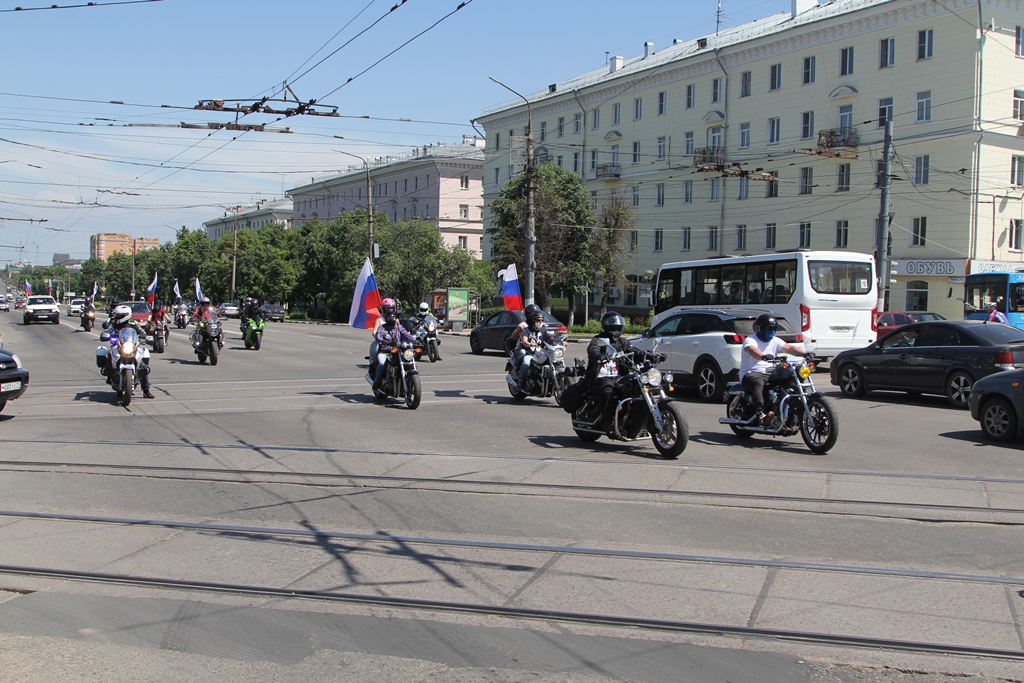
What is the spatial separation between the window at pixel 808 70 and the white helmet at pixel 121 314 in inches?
1730

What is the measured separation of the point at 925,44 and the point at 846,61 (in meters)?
4.65

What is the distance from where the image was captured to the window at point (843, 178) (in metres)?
48.1

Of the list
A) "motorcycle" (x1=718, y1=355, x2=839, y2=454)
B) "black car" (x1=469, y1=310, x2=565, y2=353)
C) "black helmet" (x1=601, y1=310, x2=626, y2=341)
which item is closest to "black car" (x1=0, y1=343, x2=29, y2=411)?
"black helmet" (x1=601, y1=310, x2=626, y2=341)

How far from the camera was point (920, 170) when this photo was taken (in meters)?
44.7

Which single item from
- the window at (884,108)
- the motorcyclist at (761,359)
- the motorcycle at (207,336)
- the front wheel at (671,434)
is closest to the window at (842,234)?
the window at (884,108)

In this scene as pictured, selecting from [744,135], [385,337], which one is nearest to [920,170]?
[744,135]

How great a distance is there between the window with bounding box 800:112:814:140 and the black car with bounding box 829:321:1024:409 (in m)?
36.7

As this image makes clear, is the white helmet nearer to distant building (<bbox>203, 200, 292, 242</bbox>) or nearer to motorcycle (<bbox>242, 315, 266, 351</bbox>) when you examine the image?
motorcycle (<bbox>242, 315, 266, 351</bbox>)

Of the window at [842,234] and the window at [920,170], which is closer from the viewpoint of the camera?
the window at [920,170]

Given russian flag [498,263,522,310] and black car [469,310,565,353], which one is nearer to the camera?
russian flag [498,263,522,310]

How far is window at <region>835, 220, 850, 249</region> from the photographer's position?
1890 inches

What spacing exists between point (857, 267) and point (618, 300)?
134ft

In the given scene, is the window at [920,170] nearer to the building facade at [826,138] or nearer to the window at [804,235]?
the building facade at [826,138]

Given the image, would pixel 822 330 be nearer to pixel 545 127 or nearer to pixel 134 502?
pixel 134 502
